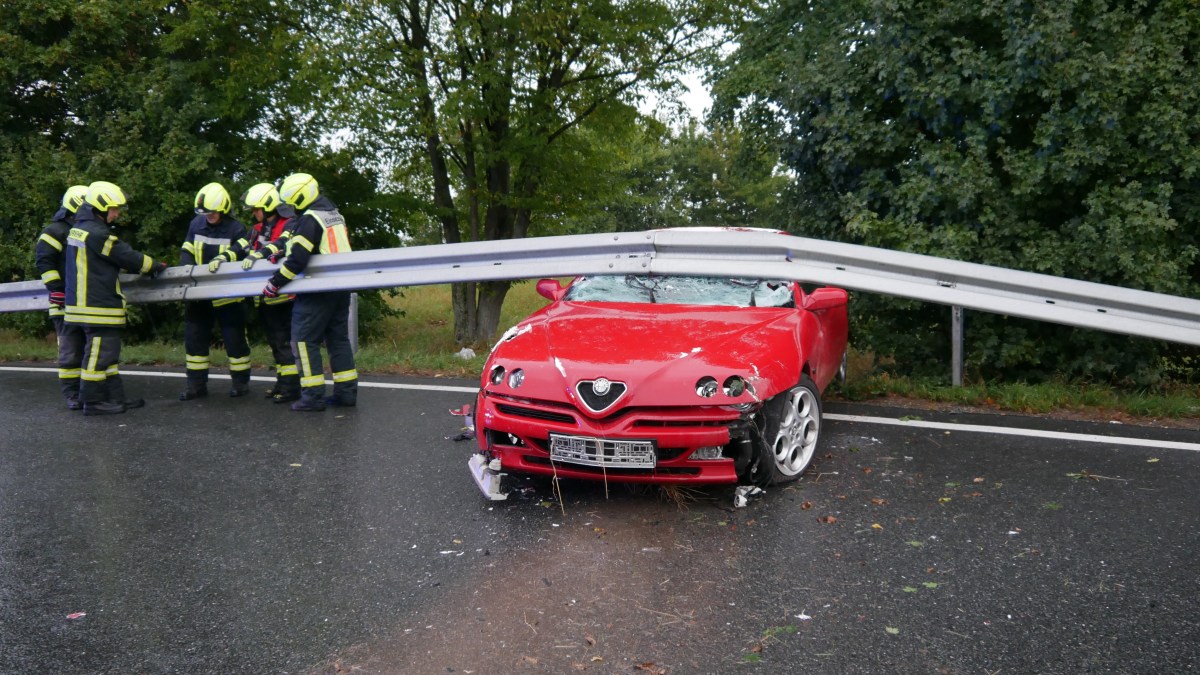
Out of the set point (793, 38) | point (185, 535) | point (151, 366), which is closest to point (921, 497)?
point (185, 535)

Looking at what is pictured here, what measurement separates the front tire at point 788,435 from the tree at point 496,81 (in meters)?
11.1

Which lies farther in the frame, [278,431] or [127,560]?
[278,431]

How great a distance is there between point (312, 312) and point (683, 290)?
3273 mm

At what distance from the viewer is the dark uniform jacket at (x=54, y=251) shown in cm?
820

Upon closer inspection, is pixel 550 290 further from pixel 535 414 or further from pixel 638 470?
pixel 638 470

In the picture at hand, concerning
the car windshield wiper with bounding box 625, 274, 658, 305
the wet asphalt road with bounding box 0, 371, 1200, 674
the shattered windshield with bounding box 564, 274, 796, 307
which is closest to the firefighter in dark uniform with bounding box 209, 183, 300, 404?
the wet asphalt road with bounding box 0, 371, 1200, 674

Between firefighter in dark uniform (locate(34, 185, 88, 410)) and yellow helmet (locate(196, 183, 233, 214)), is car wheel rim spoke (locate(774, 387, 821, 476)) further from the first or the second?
firefighter in dark uniform (locate(34, 185, 88, 410))

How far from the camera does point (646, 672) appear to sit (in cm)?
324

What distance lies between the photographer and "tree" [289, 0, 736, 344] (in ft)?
50.2

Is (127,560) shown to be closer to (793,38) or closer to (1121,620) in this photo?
(1121,620)

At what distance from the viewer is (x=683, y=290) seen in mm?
6586

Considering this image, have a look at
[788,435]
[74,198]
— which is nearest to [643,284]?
[788,435]

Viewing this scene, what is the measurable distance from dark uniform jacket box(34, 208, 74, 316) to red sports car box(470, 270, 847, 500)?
16.5 ft

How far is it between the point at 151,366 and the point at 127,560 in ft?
23.4
